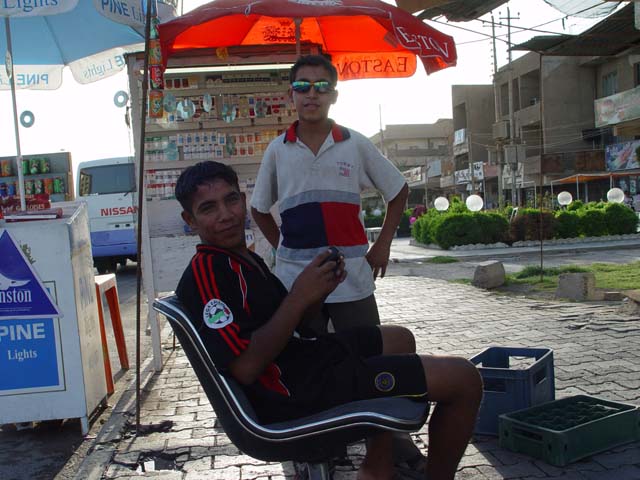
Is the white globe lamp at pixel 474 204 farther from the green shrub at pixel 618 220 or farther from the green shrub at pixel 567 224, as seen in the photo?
the green shrub at pixel 618 220

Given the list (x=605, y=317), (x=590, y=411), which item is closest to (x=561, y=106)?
(x=605, y=317)

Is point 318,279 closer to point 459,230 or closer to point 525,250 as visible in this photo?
point 525,250

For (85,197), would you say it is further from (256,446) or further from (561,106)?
(561,106)

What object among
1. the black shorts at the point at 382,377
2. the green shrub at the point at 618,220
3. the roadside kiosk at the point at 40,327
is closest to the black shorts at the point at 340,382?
the black shorts at the point at 382,377

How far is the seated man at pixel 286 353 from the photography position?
185 cm

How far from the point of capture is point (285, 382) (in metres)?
1.97

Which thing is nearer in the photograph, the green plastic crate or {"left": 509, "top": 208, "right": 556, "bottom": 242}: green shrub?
the green plastic crate

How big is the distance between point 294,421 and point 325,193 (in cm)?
136

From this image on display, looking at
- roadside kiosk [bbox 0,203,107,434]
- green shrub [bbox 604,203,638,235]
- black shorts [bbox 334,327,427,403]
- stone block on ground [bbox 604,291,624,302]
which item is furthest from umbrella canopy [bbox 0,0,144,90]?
green shrub [bbox 604,203,638,235]

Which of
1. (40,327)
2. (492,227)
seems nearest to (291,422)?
(40,327)

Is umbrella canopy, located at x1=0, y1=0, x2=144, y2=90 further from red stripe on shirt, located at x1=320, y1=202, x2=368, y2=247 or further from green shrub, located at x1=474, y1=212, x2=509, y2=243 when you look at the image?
green shrub, located at x1=474, y1=212, x2=509, y2=243

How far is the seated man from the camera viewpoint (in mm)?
1847

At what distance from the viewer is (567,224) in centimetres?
1866

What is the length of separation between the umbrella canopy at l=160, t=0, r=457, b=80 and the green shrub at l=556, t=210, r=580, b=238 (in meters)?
14.5
